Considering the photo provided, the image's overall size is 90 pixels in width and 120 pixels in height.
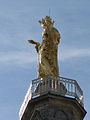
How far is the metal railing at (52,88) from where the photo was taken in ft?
103

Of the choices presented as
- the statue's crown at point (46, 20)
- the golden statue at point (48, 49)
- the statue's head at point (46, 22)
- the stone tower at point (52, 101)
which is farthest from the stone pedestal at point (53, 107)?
the statue's crown at point (46, 20)

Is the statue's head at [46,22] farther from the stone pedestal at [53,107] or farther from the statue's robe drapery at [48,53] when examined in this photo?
the stone pedestal at [53,107]

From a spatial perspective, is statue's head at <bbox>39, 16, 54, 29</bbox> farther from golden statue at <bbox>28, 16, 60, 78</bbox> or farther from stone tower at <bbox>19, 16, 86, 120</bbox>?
stone tower at <bbox>19, 16, 86, 120</bbox>

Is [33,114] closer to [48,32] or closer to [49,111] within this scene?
[49,111]

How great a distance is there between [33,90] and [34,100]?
651 millimetres

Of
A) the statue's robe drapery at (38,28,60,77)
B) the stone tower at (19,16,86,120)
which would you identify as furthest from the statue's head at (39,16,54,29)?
the stone tower at (19,16,86,120)

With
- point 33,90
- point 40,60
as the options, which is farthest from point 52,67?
point 33,90

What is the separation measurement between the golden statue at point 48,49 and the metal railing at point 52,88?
2035mm

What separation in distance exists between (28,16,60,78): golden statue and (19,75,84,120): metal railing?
2.04 m

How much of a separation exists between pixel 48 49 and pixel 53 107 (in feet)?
17.6

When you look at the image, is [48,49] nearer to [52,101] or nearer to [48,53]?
[48,53]

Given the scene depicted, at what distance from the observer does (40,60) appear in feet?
114

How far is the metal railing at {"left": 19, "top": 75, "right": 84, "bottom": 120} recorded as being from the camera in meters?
31.3

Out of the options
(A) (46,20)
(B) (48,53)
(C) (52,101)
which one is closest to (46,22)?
(A) (46,20)
